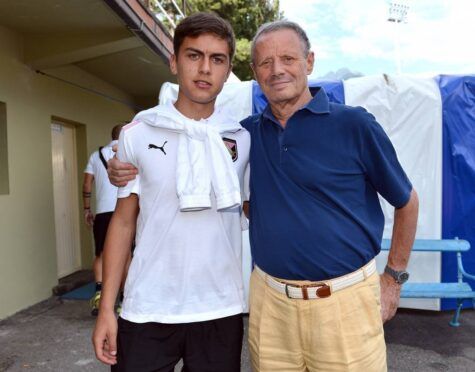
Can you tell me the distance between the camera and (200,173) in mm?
1752

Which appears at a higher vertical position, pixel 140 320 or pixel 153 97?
pixel 153 97

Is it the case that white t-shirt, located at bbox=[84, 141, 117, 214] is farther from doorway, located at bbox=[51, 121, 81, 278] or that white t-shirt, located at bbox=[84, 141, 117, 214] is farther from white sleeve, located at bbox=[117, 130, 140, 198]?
white sleeve, located at bbox=[117, 130, 140, 198]

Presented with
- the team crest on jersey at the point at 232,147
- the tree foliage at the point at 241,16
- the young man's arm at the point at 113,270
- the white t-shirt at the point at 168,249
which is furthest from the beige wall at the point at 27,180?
the tree foliage at the point at 241,16

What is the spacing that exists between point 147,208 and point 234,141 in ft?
1.54

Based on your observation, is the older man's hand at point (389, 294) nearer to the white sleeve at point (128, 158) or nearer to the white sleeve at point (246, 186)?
the white sleeve at point (246, 186)

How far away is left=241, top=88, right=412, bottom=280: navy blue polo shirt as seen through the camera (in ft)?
6.00

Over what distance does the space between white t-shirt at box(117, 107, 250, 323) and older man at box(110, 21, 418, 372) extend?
130 millimetres

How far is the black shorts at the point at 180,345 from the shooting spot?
5.88ft

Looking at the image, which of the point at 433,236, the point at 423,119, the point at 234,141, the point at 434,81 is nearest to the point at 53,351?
the point at 234,141

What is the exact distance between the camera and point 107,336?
181 centimetres

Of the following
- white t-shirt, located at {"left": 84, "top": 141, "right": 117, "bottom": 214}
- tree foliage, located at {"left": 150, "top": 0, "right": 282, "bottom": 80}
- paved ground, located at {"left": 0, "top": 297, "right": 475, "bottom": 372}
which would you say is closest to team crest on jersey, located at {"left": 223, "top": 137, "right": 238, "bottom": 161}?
paved ground, located at {"left": 0, "top": 297, "right": 475, "bottom": 372}

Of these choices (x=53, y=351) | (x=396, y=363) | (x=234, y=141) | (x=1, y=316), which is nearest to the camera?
(x=234, y=141)

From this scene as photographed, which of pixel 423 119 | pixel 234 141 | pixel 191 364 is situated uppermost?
pixel 423 119

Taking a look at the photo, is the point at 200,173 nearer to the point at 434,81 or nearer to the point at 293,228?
the point at 293,228
